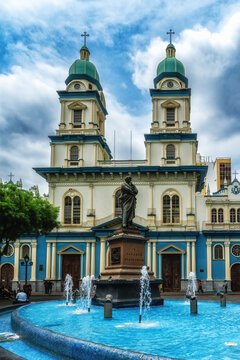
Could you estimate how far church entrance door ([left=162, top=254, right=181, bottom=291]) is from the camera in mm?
34181

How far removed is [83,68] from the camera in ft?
135

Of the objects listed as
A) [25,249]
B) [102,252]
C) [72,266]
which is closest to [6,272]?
[25,249]

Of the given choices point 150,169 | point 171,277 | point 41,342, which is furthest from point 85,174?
point 41,342

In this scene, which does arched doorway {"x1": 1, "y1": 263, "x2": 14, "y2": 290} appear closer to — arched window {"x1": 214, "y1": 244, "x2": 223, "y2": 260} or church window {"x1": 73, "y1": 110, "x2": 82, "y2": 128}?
church window {"x1": 73, "y1": 110, "x2": 82, "y2": 128}

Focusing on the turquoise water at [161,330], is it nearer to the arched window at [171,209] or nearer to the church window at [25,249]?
the arched window at [171,209]

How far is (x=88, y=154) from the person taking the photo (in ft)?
125

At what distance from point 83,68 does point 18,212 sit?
22.5m

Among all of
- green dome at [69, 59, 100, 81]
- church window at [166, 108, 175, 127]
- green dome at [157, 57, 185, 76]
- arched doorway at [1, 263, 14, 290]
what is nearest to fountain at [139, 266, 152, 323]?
arched doorway at [1, 263, 14, 290]

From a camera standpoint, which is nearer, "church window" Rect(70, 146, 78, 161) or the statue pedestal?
the statue pedestal

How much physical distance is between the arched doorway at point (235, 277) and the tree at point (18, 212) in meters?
18.2

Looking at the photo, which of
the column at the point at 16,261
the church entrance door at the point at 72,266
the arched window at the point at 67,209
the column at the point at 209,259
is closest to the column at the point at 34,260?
the column at the point at 16,261

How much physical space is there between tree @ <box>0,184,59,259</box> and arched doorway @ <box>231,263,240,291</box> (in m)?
18.2

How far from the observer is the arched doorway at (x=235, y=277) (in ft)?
115

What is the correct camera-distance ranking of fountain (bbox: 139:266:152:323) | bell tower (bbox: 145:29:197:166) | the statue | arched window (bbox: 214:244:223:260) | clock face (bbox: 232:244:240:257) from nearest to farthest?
fountain (bbox: 139:266:152:323) → the statue → arched window (bbox: 214:244:223:260) → clock face (bbox: 232:244:240:257) → bell tower (bbox: 145:29:197:166)
